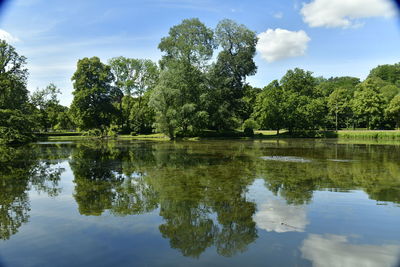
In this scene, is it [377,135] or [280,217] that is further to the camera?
[377,135]

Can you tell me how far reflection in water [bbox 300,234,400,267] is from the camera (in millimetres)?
5074

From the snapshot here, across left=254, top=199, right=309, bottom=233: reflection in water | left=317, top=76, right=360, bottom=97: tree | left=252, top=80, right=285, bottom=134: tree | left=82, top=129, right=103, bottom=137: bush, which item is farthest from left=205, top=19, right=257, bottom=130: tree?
left=254, top=199, right=309, bottom=233: reflection in water

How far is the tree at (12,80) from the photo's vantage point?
1766 inches

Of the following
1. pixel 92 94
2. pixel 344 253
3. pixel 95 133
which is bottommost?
pixel 344 253

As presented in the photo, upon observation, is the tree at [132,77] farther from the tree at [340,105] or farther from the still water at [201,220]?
the still water at [201,220]

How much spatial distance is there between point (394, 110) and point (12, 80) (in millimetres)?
67842

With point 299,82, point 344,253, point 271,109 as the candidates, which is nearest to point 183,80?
point 271,109

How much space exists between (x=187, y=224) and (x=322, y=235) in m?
2.97

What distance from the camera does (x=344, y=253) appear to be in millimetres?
5430

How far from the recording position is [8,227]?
274 inches

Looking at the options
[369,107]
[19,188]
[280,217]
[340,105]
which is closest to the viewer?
[280,217]

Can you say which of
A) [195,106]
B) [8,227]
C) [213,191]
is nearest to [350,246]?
[213,191]

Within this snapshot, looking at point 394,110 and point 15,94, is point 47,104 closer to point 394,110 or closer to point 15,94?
point 15,94

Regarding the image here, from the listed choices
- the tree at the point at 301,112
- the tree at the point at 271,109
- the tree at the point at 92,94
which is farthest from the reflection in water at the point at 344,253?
the tree at the point at 92,94
